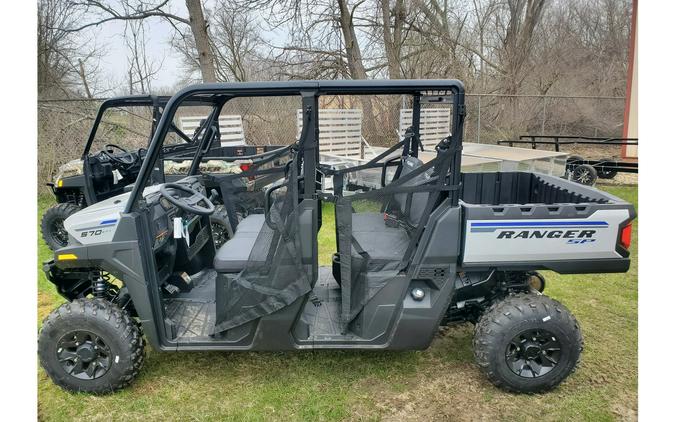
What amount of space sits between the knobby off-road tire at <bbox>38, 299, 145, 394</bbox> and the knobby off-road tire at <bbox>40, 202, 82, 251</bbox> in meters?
3.94

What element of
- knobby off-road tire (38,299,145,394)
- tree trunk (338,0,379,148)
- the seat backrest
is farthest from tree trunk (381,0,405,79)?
knobby off-road tire (38,299,145,394)

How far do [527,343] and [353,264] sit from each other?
121 centimetres

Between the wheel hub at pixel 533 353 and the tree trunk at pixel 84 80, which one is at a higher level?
the tree trunk at pixel 84 80

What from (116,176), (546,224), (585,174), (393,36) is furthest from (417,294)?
(393,36)

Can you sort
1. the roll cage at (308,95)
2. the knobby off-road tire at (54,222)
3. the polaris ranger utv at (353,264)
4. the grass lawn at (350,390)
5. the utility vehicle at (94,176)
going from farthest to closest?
the knobby off-road tire at (54,222) < the utility vehicle at (94,176) < the grass lawn at (350,390) < the polaris ranger utv at (353,264) < the roll cage at (308,95)


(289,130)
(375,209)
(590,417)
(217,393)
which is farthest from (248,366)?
(289,130)

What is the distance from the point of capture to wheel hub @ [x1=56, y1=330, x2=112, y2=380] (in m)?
2.88

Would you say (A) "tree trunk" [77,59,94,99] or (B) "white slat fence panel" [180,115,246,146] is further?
(A) "tree trunk" [77,59,94,99]

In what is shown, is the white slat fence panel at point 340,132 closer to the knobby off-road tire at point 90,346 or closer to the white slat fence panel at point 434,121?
the white slat fence panel at point 434,121

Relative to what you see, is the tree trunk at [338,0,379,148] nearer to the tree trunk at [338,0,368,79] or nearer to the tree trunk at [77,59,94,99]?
the tree trunk at [338,0,368,79]

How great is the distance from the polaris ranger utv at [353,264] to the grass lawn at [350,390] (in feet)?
0.52

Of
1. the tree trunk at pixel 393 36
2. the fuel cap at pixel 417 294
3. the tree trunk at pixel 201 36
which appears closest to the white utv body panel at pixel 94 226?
the fuel cap at pixel 417 294

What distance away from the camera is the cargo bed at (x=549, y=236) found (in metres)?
2.74

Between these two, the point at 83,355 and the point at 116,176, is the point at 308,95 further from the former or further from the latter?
the point at 116,176
